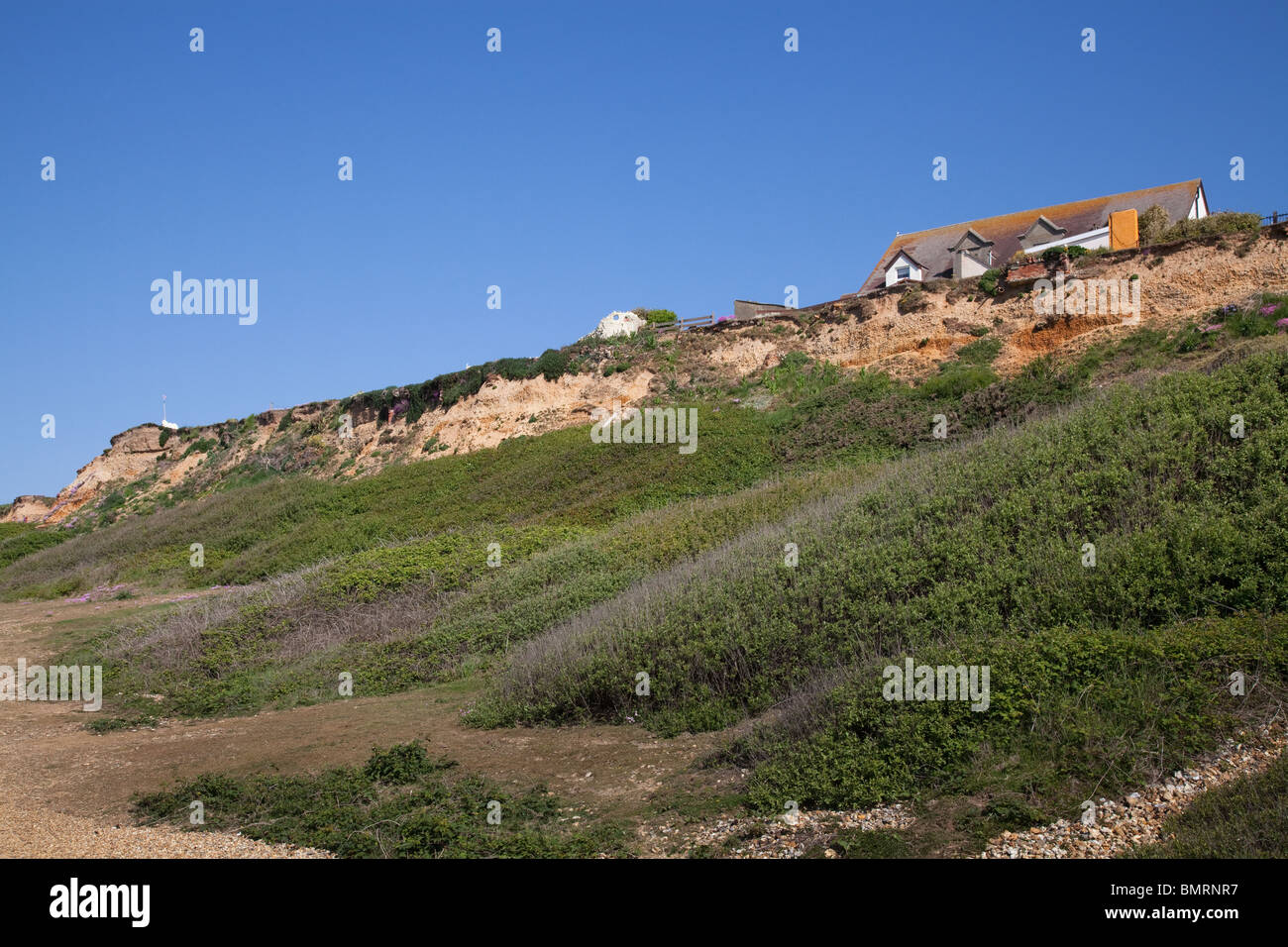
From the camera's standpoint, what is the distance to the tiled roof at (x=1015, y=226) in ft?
132

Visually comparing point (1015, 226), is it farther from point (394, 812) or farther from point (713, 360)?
point (394, 812)

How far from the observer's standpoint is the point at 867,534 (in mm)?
12344

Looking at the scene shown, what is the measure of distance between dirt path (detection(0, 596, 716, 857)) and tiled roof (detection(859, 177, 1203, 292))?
37616mm

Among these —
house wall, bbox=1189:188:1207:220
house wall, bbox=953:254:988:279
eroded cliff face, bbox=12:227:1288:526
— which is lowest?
eroded cliff face, bbox=12:227:1288:526

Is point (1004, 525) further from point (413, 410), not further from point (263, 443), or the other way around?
point (263, 443)

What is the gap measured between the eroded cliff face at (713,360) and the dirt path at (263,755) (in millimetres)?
21621

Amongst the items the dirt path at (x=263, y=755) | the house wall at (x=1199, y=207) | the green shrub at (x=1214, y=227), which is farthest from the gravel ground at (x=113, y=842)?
the house wall at (x=1199, y=207)

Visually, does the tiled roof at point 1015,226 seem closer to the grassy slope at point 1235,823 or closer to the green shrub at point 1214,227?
the green shrub at point 1214,227

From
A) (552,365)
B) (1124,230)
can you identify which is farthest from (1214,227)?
(552,365)

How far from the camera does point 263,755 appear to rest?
10.2 m

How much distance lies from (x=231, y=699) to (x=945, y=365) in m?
22.7

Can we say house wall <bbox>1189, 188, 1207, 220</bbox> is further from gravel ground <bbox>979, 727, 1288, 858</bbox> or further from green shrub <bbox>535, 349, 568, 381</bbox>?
gravel ground <bbox>979, 727, 1288, 858</bbox>

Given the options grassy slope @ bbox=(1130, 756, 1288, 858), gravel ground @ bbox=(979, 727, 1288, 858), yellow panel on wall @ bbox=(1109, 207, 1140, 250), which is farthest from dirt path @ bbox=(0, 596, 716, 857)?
yellow panel on wall @ bbox=(1109, 207, 1140, 250)

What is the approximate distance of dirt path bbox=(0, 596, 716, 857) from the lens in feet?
26.0
